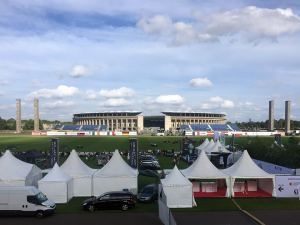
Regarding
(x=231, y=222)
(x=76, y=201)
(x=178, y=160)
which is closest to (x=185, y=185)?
(x=231, y=222)

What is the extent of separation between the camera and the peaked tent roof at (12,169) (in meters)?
27.3

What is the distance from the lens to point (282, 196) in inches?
1122

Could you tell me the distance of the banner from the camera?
28.3 meters

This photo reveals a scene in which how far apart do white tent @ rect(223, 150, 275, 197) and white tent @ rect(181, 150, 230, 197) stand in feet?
2.22

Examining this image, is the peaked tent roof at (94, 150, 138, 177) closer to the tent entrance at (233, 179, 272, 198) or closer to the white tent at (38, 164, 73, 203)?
the white tent at (38, 164, 73, 203)

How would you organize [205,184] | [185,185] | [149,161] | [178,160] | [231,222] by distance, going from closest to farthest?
[231,222], [185,185], [205,184], [149,161], [178,160]

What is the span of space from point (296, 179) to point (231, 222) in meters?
9.93

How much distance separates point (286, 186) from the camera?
2858 cm

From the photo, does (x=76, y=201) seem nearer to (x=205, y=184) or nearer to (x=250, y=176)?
(x=205, y=184)

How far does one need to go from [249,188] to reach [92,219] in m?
14.0

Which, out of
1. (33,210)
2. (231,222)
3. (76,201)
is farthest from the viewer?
(76,201)

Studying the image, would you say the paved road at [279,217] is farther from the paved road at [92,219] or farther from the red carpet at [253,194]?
the red carpet at [253,194]

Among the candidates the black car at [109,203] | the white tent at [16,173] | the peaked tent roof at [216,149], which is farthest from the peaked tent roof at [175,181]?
the peaked tent roof at [216,149]

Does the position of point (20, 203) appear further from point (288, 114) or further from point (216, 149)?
point (288, 114)
